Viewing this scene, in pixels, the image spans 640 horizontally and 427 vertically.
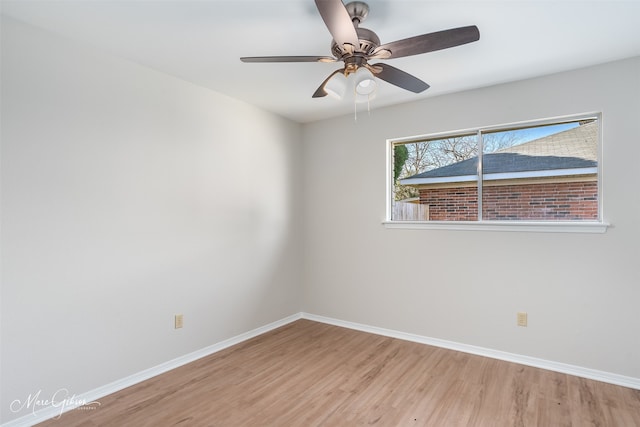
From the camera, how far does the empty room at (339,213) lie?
194 cm

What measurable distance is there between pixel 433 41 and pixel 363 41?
35 cm

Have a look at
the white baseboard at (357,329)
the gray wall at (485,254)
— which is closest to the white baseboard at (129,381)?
the white baseboard at (357,329)

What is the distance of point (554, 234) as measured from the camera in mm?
2664

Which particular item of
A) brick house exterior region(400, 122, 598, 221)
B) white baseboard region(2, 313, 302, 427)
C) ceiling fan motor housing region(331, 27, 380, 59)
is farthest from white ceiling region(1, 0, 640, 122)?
white baseboard region(2, 313, 302, 427)

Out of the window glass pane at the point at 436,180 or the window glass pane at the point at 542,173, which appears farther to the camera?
the window glass pane at the point at 436,180

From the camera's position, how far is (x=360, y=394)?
7.59ft

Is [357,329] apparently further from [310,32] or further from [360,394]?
[310,32]

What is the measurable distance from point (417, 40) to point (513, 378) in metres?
2.52

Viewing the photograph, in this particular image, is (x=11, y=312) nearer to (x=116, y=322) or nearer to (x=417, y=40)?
(x=116, y=322)

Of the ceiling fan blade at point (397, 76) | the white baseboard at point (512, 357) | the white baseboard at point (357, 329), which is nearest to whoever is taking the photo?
the ceiling fan blade at point (397, 76)

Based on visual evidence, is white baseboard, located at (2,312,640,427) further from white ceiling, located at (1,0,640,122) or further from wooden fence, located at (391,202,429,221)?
white ceiling, located at (1,0,640,122)

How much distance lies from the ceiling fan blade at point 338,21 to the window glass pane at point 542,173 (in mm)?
2000

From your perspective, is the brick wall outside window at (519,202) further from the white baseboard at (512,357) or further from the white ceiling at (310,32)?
the white baseboard at (512,357)

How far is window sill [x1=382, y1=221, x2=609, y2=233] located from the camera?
8.32ft
